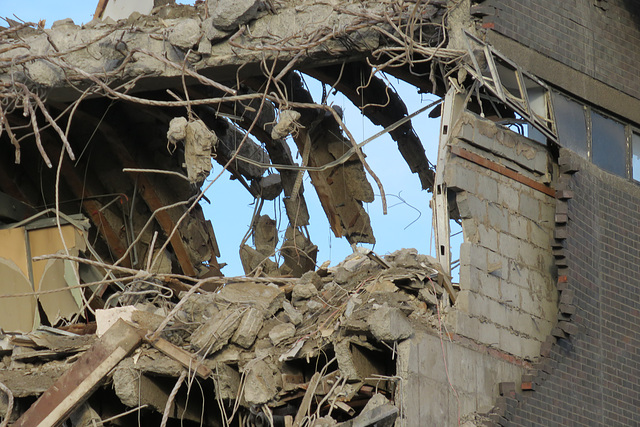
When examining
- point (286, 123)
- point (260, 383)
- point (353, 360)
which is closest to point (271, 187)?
point (286, 123)

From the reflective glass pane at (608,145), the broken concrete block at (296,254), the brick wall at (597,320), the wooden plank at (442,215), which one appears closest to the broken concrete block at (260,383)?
the wooden plank at (442,215)

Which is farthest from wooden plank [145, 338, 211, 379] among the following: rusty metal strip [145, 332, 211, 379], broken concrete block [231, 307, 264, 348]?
broken concrete block [231, 307, 264, 348]

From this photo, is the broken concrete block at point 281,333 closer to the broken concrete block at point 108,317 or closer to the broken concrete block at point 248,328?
the broken concrete block at point 248,328

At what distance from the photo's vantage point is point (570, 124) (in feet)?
39.1

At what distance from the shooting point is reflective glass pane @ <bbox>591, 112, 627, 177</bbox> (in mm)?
12211

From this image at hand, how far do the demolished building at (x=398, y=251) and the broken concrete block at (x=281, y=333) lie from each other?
26mm

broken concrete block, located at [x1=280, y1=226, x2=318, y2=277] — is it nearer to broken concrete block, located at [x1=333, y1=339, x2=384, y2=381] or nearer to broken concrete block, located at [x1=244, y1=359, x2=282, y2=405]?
broken concrete block, located at [x1=244, y1=359, x2=282, y2=405]

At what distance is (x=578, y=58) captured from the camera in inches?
479

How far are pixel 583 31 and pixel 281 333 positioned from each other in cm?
502

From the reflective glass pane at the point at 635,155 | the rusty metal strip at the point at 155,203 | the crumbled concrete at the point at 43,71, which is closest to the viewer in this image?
the crumbled concrete at the point at 43,71

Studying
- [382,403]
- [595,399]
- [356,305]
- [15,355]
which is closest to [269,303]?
[356,305]

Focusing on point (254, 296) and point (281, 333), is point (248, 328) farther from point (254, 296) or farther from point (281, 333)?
point (254, 296)

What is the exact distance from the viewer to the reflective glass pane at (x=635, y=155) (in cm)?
1272

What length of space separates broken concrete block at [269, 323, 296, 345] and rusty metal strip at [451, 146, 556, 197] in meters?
2.34
